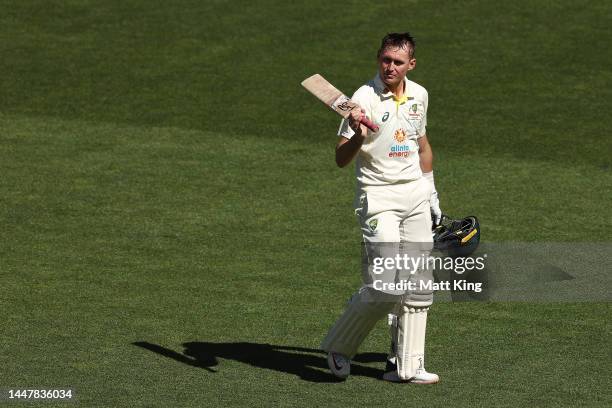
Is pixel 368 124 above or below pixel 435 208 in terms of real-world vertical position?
above

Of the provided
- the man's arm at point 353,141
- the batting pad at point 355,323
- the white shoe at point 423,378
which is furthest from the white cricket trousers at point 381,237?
the white shoe at point 423,378

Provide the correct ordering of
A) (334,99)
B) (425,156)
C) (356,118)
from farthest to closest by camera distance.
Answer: (425,156), (334,99), (356,118)

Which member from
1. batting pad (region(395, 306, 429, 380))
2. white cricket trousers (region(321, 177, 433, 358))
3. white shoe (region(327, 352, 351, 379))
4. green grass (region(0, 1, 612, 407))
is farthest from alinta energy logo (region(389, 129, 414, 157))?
green grass (region(0, 1, 612, 407))

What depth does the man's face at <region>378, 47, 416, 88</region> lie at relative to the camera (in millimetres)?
7949

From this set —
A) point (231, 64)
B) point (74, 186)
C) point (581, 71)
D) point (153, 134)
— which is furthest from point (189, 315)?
point (581, 71)

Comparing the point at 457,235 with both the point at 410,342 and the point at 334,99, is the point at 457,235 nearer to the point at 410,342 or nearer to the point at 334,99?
the point at 410,342

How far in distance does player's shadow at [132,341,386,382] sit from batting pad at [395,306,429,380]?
1.06ft

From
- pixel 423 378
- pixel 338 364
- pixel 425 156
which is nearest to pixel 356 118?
pixel 425 156

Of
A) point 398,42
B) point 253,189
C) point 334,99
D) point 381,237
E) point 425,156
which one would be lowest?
point 253,189

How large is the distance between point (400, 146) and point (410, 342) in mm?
1277

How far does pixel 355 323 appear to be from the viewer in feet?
26.9

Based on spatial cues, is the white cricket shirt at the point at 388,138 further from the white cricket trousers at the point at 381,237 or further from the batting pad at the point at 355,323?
the batting pad at the point at 355,323

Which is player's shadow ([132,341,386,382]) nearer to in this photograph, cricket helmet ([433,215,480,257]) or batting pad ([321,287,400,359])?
batting pad ([321,287,400,359])

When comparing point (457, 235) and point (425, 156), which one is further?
A: point (457, 235)
